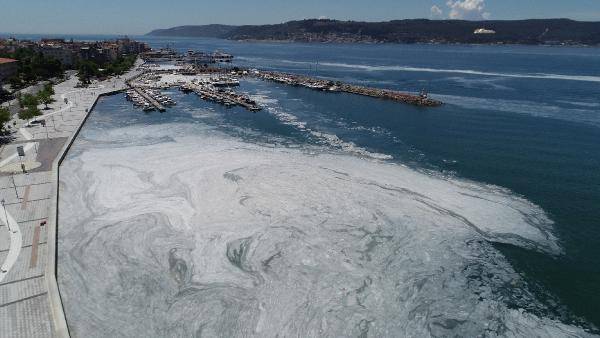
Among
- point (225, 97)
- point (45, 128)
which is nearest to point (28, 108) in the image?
point (45, 128)

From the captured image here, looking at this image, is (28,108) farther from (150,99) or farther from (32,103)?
(150,99)

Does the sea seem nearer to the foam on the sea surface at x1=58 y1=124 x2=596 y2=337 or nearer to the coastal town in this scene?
the foam on the sea surface at x1=58 y1=124 x2=596 y2=337

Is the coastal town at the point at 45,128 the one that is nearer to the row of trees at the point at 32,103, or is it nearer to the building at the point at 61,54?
the row of trees at the point at 32,103

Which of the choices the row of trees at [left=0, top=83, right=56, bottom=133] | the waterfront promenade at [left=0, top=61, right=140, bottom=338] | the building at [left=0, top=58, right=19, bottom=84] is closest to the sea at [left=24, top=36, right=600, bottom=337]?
the waterfront promenade at [left=0, top=61, right=140, bottom=338]

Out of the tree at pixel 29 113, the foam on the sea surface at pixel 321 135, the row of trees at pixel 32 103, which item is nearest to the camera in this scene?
the foam on the sea surface at pixel 321 135

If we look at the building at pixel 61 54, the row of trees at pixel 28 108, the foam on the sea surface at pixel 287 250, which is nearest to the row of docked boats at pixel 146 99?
the row of trees at pixel 28 108

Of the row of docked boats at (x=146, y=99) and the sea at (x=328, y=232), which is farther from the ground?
the row of docked boats at (x=146, y=99)

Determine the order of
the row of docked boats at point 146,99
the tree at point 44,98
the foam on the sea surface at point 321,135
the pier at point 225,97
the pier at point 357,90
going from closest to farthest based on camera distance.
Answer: the foam on the sea surface at point 321,135 → the tree at point 44,98 → the row of docked boats at point 146,99 → the pier at point 225,97 → the pier at point 357,90

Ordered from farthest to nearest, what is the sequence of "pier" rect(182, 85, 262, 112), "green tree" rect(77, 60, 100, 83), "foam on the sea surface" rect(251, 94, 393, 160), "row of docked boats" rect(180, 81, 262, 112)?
"green tree" rect(77, 60, 100, 83) → "row of docked boats" rect(180, 81, 262, 112) → "pier" rect(182, 85, 262, 112) → "foam on the sea surface" rect(251, 94, 393, 160)
